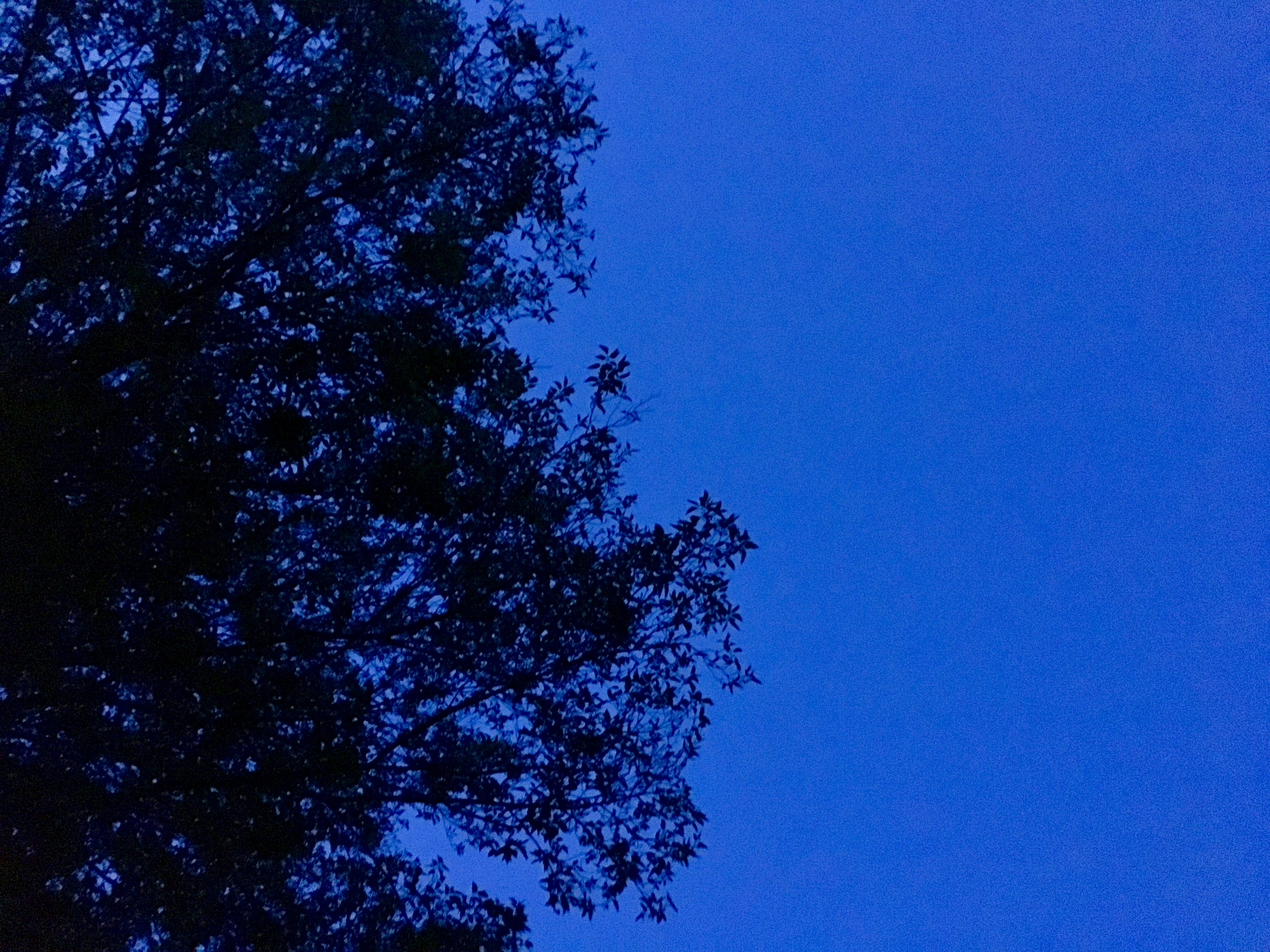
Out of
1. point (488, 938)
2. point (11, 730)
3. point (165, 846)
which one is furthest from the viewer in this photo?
point (488, 938)

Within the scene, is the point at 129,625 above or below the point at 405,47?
below

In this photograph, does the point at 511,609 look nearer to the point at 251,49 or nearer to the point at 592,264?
the point at 592,264

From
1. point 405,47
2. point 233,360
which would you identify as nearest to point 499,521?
point 233,360

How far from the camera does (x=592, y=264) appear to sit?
1085cm

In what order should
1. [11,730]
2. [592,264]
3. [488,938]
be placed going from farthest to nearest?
[592,264] < [488,938] < [11,730]

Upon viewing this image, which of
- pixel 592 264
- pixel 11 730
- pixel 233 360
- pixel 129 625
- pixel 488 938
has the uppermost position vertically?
pixel 592 264

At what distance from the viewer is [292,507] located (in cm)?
992

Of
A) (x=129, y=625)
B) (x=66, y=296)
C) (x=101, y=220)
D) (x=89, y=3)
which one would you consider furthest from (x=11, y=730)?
(x=89, y=3)

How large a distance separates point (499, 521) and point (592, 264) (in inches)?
100

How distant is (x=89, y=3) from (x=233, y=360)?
281 centimetres

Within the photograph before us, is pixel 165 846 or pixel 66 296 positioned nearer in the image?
pixel 66 296

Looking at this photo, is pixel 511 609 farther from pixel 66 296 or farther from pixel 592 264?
pixel 66 296

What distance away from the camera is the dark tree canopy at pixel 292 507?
8.59 metres

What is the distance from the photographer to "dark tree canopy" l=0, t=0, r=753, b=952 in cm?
859
